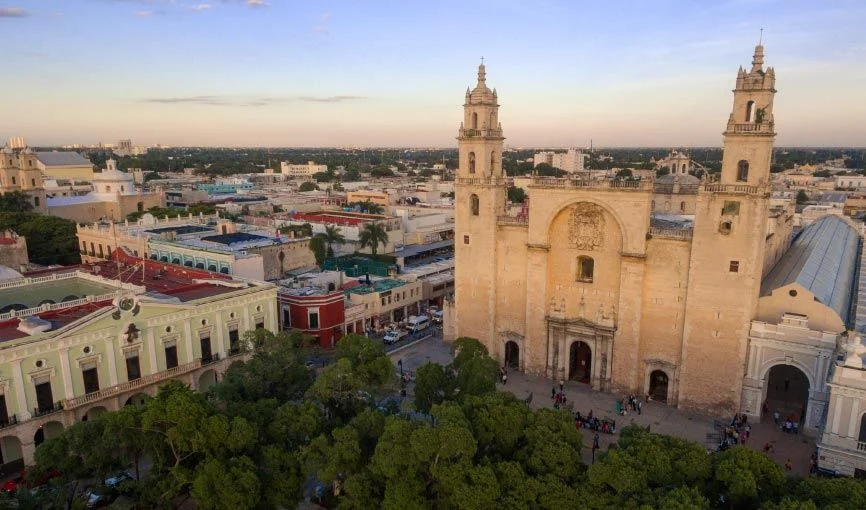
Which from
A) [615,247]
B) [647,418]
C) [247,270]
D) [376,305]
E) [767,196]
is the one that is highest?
[767,196]

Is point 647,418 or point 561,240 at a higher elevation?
point 561,240

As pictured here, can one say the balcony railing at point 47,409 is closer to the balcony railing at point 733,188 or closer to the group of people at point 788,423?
the balcony railing at point 733,188

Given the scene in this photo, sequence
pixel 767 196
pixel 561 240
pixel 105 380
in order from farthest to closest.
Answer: pixel 561 240
pixel 767 196
pixel 105 380

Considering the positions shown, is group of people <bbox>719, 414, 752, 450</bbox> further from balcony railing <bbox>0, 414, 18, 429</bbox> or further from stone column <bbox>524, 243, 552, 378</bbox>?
balcony railing <bbox>0, 414, 18, 429</bbox>

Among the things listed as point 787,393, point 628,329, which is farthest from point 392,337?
point 787,393

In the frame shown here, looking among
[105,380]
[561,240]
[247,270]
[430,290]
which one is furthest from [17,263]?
[561,240]

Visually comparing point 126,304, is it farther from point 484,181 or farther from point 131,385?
point 484,181

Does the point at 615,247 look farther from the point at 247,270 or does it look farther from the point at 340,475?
the point at 247,270
